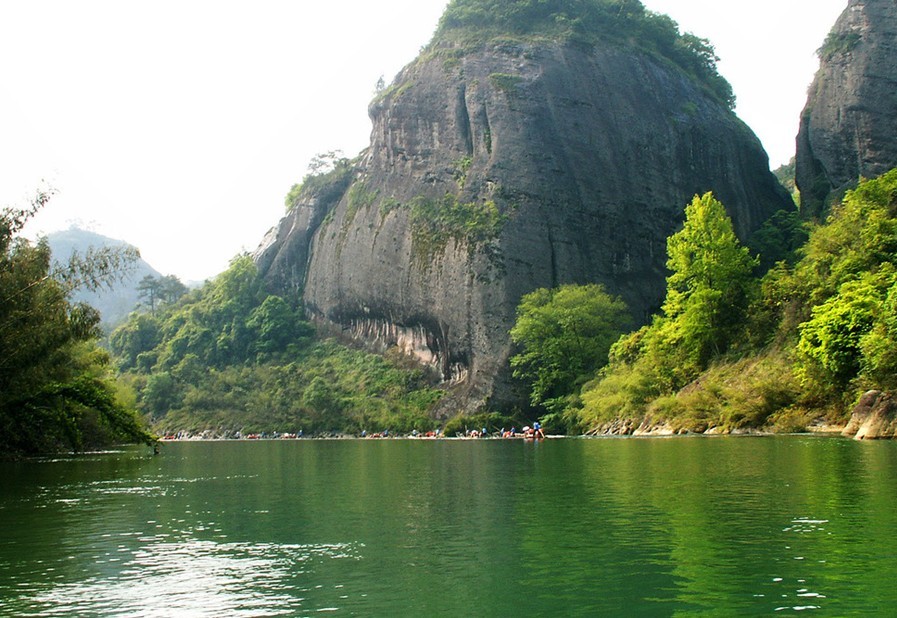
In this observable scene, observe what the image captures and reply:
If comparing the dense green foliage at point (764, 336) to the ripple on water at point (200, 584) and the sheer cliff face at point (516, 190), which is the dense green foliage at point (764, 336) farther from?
the ripple on water at point (200, 584)

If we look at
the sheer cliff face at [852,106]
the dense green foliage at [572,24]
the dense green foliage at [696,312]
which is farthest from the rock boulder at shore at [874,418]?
the dense green foliage at [572,24]

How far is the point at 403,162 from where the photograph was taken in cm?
10175

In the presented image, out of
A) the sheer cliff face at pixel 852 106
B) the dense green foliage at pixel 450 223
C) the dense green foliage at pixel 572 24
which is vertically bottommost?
the dense green foliage at pixel 450 223

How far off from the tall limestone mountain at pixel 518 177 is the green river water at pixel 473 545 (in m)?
61.4

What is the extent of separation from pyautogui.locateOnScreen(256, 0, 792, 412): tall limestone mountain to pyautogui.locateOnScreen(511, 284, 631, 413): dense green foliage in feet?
16.9

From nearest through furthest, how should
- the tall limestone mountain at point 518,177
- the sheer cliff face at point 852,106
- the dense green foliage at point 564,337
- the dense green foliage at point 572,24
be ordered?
the dense green foliage at point 564,337
the sheer cliff face at point 852,106
the tall limestone mountain at point 518,177
the dense green foliage at point 572,24

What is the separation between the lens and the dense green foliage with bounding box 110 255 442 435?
93.2 meters

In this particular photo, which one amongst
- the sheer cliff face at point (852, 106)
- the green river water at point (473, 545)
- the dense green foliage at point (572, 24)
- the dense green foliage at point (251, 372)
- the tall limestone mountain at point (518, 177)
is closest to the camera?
the green river water at point (473, 545)

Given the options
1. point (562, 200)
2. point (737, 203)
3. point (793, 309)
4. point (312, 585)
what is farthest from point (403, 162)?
point (312, 585)

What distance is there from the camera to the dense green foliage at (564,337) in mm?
75312

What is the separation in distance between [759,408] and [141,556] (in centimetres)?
3963

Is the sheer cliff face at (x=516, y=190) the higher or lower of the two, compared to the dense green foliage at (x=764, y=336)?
higher

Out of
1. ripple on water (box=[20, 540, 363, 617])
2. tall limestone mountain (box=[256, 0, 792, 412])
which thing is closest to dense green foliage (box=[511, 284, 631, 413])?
tall limestone mountain (box=[256, 0, 792, 412])

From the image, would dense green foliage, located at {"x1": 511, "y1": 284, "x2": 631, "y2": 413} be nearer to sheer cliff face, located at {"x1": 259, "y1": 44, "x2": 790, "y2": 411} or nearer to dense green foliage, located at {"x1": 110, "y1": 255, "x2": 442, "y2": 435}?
sheer cliff face, located at {"x1": 259, "y1": 44, "x2": 790, "y2": 411}
